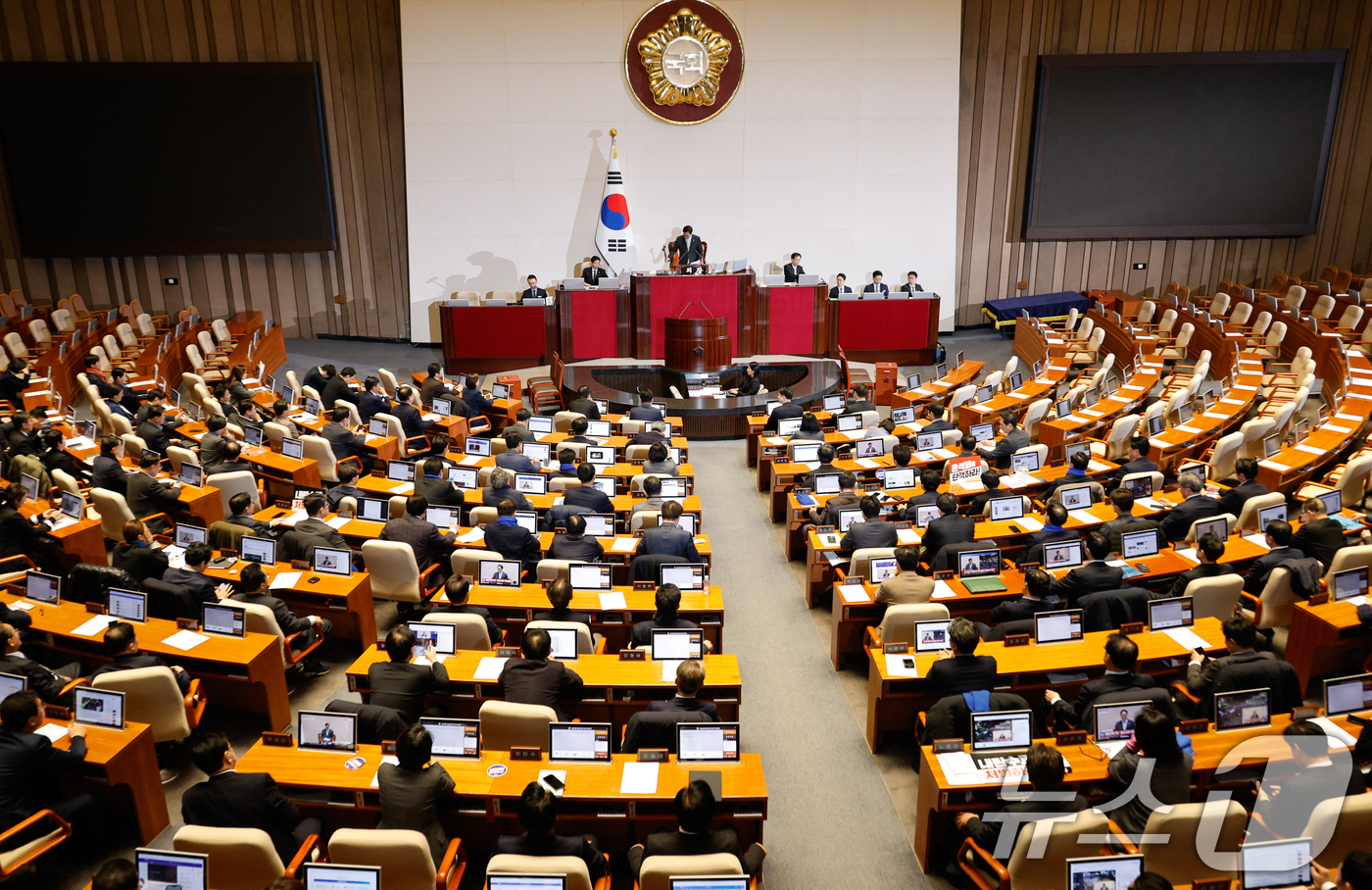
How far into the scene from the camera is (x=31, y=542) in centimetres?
770

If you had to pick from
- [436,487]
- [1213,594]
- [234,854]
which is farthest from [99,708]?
[1213,594]

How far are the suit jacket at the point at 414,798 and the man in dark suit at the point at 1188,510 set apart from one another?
621 centimetres

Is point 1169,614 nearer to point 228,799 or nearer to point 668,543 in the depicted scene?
point 668,543

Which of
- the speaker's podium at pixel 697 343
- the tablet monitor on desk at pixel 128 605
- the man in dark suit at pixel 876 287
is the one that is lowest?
the tablet monitor on desk at pixel 128 605

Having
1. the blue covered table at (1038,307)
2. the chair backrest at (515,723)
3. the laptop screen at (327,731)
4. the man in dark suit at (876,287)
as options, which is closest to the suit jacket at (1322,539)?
the chair backrest at (515,723)

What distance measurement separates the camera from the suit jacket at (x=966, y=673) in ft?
18.1

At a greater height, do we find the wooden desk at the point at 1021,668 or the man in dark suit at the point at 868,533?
the man in dark suit at the point at 868,533

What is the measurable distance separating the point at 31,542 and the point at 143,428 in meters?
2.74

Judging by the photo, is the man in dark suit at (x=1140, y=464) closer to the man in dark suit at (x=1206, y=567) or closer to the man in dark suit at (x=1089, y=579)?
the man in dark suit at (x=1206, y=567)

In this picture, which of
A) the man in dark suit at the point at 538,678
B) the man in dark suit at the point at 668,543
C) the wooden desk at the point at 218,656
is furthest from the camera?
the man in dark suit at the point at 668,543

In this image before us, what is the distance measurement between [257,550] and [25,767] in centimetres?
275

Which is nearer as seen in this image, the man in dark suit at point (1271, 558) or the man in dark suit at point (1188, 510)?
the man in dark suit at point (1271, 558)

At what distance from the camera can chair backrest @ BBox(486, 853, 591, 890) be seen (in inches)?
154

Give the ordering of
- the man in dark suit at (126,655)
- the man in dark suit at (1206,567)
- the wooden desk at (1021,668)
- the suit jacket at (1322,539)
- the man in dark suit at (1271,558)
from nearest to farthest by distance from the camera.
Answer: the man in dark suit at (126,655) < the wooden desk at (1021,668) < the man in dark suit at (1206,567) < the man in dark suit at (1271,558) < the suit jacket at (1322,539)
